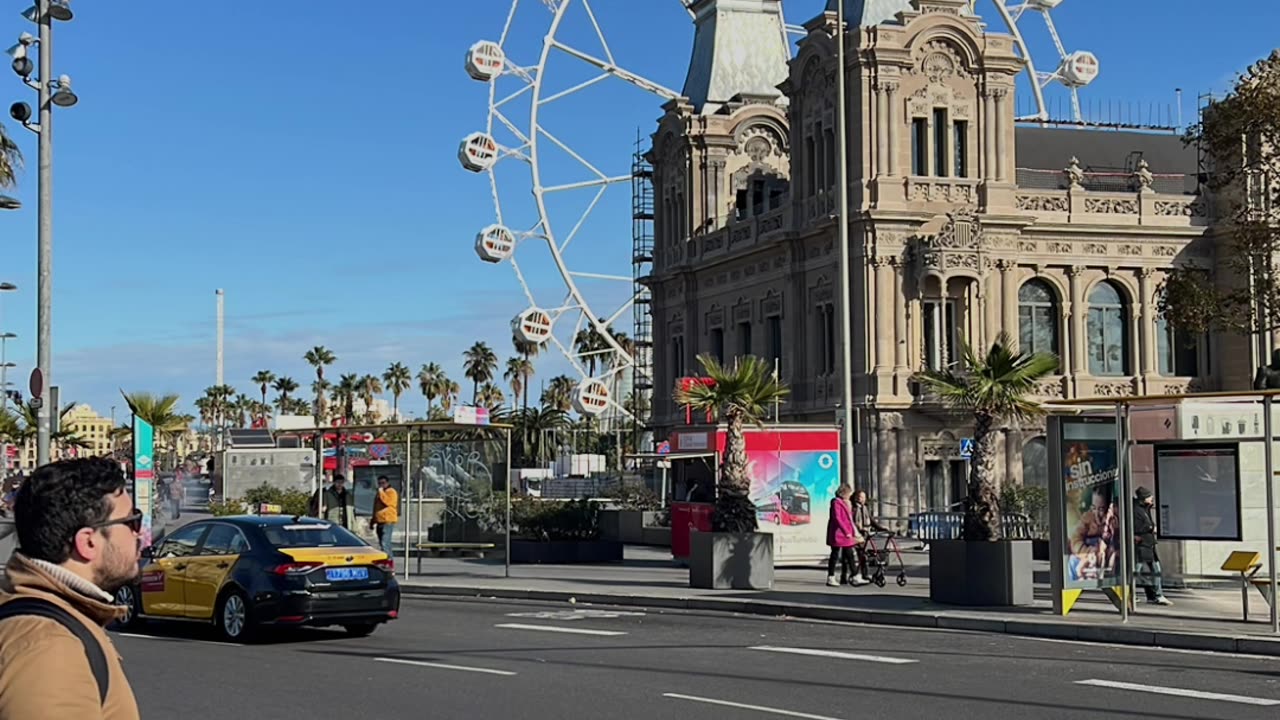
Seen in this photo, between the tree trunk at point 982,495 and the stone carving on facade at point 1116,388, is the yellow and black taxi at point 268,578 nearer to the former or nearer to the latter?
the tree trunk at point 982,495

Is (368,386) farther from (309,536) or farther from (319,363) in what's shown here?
(309,536)

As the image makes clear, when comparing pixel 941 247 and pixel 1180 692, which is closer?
pixel 1180 692

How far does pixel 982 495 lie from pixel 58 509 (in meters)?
19.1

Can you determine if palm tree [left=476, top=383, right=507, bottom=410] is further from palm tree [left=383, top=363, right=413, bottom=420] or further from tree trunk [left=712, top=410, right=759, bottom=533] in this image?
tree trunk [left=712, top=410, right=759, bottom=533]

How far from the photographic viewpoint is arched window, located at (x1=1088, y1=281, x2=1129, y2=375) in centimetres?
5338

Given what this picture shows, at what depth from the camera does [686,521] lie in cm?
3328

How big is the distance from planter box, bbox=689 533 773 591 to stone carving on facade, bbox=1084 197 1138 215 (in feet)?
101

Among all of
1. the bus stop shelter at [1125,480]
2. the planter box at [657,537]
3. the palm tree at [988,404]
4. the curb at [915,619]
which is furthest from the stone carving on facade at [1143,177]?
the curb at [915,619]

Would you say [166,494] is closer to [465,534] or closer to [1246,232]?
[465,534]

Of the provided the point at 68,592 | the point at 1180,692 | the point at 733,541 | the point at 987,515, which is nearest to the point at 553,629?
the point at 987,515

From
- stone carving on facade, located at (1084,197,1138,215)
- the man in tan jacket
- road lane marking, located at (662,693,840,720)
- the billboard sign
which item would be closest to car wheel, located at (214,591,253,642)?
road lane marking, located at (662,693,840,720)

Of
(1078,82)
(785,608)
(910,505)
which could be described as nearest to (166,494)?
(910,505)

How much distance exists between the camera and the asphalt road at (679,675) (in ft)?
41.9

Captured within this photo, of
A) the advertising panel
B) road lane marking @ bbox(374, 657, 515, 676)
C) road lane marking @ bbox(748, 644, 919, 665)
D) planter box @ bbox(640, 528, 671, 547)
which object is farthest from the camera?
planter box @ bbox(640, 528, 671, 547)
